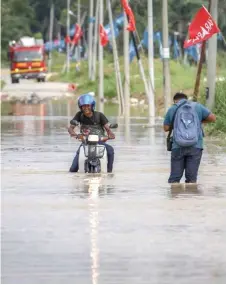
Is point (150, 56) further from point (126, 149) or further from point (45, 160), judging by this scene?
point (45, 160)

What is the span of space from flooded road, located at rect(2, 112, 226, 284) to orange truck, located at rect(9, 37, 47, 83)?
6934 cm

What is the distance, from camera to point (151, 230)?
12852mm

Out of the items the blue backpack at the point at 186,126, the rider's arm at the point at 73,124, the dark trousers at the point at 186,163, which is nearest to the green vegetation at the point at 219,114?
the rider's arm at the point at 73,124

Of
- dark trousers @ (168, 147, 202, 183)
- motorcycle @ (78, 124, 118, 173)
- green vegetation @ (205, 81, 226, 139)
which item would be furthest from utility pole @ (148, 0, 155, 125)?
dark trousers @ (168, 147, 202, 183)

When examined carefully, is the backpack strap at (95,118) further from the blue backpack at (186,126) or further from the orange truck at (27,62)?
the orange truck at (27,62)

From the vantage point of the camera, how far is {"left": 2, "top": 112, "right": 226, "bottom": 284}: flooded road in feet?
34.5

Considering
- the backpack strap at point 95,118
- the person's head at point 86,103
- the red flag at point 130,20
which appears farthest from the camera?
the red flag at point 130,20

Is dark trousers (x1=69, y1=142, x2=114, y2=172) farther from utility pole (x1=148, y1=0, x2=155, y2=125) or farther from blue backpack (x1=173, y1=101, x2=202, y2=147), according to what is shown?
utility pole (x1=148, y1=0, x2=155, y2=125)

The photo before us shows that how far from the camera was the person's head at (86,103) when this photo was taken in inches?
738

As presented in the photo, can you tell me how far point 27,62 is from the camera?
91.8m

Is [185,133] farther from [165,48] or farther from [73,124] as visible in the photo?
[165,48]

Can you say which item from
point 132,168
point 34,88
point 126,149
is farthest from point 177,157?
point 34,88

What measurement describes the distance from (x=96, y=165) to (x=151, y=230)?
20.8ft

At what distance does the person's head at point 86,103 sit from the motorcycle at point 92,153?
0.33 m
